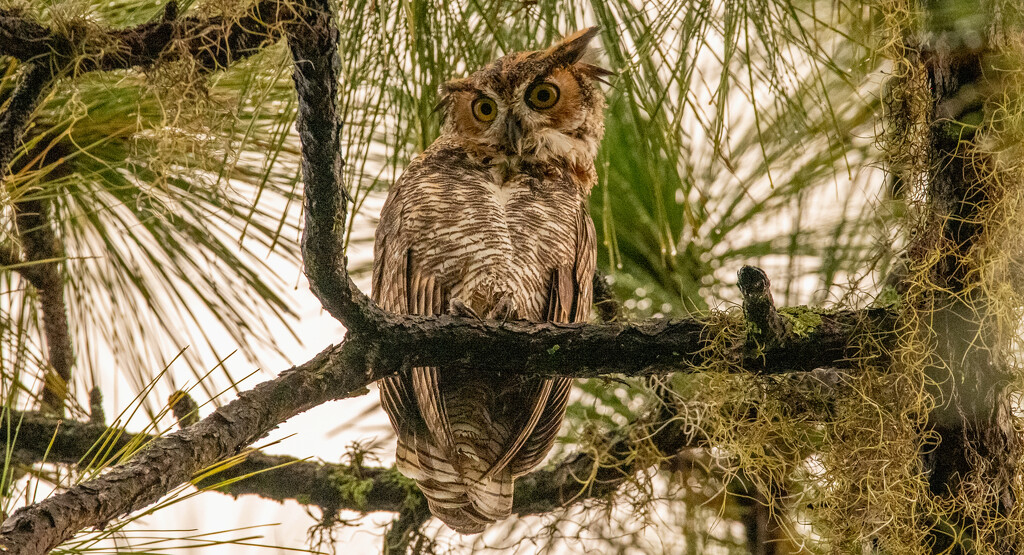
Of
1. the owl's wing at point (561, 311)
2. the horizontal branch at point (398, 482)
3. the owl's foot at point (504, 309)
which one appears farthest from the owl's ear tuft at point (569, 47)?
the horizontal branch at point (398, 482)

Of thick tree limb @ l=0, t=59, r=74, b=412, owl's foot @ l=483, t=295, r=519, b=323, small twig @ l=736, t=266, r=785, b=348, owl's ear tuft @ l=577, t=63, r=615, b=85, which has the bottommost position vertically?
small twig @ l=736, t=266, r=785, b=348

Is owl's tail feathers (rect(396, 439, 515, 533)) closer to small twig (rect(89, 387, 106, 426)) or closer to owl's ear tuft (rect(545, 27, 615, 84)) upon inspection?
small twig (rect(89, 387, 106, 426))

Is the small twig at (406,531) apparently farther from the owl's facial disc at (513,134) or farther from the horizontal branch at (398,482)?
the owl's facial disc at (513,134)

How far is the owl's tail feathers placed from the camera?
1.50 m

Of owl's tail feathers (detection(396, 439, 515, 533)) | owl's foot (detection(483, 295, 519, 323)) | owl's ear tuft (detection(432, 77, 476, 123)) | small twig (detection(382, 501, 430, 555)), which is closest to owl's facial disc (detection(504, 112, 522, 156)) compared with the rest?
owl's ear tuft (detection(432, 77, 476, 123))

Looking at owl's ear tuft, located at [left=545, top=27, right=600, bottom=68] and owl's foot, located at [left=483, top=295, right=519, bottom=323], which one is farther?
owl's ear tuft, located at [left=545, top=27, right=600, bottom=68]

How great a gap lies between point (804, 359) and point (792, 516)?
0.58m

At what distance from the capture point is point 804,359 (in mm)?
1178

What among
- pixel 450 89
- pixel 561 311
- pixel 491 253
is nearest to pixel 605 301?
pixel 561 311

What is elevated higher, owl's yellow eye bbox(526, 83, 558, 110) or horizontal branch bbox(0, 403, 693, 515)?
owl's yellow eye bbox(526, 83, 558, 110)

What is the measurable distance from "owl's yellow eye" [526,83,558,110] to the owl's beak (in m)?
0.06

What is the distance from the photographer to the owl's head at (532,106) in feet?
5.52

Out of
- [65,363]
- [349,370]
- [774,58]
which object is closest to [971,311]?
[774,58]

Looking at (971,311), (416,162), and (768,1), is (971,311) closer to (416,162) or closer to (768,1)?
(768,1)
